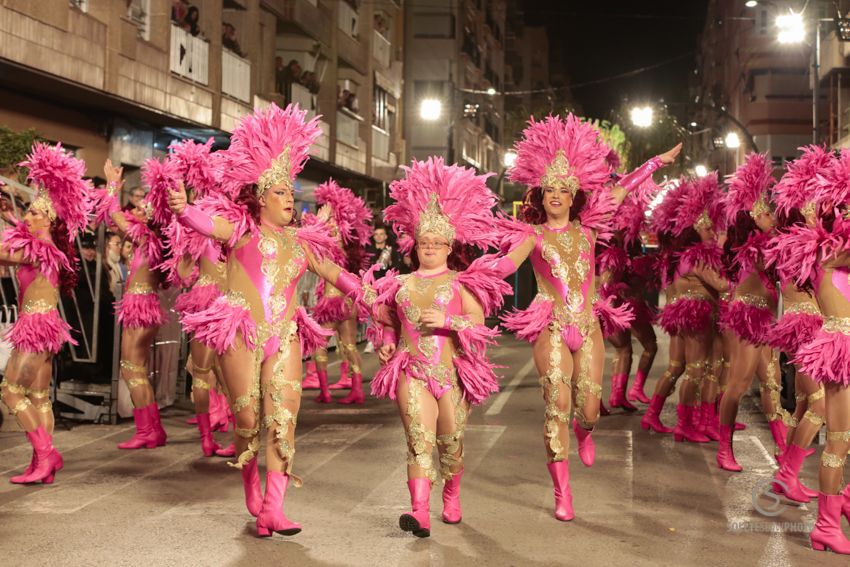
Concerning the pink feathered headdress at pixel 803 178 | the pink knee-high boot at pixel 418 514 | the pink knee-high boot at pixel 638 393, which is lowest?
the pink knee-high boot at pixel 418 514

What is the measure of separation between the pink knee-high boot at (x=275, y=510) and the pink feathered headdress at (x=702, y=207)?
5.21m

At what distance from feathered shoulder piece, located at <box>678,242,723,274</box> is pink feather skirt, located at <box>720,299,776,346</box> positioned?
1113 mm

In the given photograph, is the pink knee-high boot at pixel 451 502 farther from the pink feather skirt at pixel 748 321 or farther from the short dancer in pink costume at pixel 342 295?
the short dancer in pink costume at pixel 342 295

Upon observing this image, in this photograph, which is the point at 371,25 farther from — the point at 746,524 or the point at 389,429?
the point at 746,524

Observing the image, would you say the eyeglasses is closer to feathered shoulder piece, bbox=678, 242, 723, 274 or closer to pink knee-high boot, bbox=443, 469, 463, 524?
pink knee-high boot, bbox=443, 469, 463, 524

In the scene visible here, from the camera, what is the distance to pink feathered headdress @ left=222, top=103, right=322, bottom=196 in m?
7.04

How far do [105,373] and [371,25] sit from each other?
25.6 metres

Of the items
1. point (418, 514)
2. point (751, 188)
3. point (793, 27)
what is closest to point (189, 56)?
point (793, 27)

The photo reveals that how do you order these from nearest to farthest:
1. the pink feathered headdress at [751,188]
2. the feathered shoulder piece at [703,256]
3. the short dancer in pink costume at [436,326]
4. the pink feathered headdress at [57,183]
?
the short dancer in pink costume at [436,326] → the pink feathered headdress at [57,183] → the pink feathered headdress at [751,188] → the feathered shoulder piece at [703,256]

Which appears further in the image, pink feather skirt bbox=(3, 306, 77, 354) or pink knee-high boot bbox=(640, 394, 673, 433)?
pink knee-high boot bbox=(640, 394, 673, 433)

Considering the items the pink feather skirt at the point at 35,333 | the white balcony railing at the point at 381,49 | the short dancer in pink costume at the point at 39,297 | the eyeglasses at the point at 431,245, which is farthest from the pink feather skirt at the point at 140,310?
the white balcony railing at the point at 381,49

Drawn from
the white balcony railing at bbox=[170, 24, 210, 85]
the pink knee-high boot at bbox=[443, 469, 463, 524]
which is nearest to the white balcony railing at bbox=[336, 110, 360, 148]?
the white balcony railing at bbox=[170, 24, 210, 85]

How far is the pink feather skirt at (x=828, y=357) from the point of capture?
21.8 ft

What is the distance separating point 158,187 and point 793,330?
15.2ft
